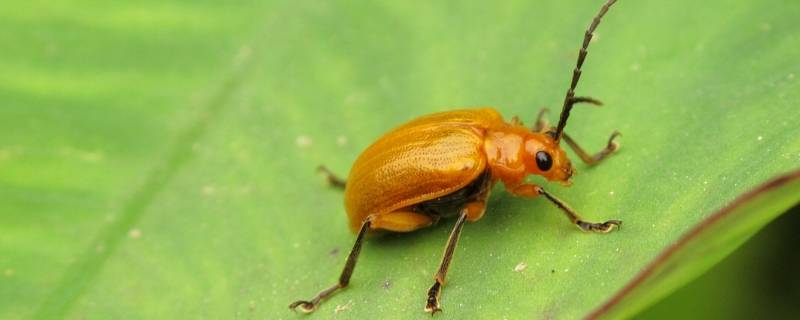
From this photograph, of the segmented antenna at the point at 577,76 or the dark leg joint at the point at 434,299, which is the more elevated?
the segmented antenna at the point at 577,76

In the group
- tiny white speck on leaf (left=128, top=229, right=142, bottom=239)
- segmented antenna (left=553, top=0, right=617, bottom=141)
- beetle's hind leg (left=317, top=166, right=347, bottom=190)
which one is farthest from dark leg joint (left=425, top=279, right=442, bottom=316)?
tiny white speck on leaf (left=128, top=229, right=142, bottom=239)

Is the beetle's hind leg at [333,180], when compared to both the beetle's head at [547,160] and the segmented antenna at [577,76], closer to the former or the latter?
the beetle's head at [547,160]

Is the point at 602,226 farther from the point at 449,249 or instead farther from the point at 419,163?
the point at 419,163

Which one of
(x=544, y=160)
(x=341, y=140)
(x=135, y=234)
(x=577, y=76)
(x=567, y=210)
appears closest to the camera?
(x=567, y=210)

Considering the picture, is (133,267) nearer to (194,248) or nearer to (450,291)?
(194,248)

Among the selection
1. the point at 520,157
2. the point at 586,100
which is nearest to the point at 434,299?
the point at 520,157

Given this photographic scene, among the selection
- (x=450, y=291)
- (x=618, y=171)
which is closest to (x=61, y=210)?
(x=450, y=291)

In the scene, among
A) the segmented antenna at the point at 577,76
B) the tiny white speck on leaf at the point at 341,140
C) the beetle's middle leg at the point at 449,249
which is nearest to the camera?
the beetle's middle leg at the point at 449,249

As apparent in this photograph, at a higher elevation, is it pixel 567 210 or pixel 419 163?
pixel 567 210

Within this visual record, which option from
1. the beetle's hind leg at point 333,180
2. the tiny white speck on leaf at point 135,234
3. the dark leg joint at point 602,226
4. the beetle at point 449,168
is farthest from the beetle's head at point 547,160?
the tiny white speck on leaf at point 135,234
